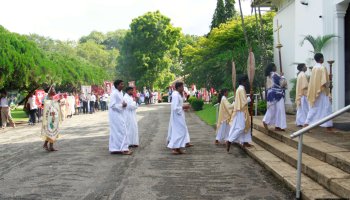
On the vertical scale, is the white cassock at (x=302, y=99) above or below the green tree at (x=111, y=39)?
below

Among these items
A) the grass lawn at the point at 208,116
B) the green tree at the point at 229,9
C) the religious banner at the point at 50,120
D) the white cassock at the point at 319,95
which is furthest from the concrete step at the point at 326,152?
the green tree at the point at 229,9

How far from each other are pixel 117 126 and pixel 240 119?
3.02 m

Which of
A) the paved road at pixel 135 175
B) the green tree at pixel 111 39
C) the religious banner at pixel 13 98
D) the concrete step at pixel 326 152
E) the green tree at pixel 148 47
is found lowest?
the paved road at pixel 135 175

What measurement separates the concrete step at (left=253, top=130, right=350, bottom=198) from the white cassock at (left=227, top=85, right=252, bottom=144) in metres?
0.73

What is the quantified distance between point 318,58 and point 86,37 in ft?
321

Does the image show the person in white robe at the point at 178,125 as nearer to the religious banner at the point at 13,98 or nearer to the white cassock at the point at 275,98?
the white cassock at the point at 275,98

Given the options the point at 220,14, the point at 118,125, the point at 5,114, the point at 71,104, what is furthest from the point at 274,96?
the point at 220,14

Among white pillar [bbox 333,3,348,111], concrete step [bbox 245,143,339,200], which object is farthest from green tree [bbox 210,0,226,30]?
concrete step [bbox 245,143,339,200]

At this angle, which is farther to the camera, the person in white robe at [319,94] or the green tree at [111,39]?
the green tree at [111,39]

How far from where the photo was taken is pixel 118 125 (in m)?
10.3

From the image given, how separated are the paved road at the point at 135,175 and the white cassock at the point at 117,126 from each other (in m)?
0.35

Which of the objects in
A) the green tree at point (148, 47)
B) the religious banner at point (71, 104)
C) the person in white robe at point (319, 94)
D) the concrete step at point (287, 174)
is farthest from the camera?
the green tree at point (148, 47)

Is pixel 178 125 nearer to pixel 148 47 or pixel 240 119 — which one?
pixel 240 119

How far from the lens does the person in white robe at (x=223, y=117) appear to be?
36.6 ft
